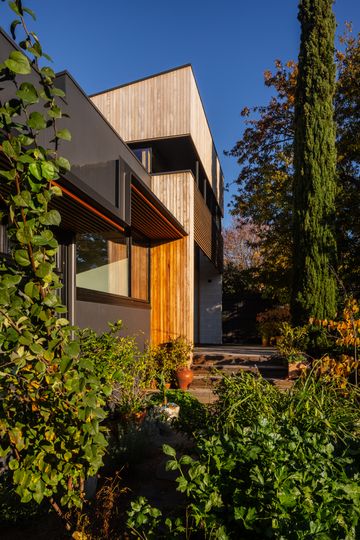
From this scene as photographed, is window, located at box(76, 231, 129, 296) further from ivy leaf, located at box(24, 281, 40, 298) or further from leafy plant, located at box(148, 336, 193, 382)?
ivy leaf, located at box(24, 281, 40, 298)

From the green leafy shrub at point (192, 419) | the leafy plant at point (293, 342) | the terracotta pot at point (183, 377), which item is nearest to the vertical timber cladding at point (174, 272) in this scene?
the terracotta pot at point (183, 377)

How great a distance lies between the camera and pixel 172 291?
7816 mm

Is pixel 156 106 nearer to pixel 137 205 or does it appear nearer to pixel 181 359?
pixel 137 205

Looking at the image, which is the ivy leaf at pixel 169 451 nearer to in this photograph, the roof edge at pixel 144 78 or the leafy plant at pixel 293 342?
the leafy plant at pixel 293 342

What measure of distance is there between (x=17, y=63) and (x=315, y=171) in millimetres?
7469

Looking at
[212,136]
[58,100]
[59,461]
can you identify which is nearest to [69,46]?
[58,100]

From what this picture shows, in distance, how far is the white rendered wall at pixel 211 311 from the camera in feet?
45.6

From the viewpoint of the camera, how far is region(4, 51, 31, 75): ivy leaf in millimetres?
1257

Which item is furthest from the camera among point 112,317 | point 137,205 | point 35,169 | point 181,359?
point 181,359

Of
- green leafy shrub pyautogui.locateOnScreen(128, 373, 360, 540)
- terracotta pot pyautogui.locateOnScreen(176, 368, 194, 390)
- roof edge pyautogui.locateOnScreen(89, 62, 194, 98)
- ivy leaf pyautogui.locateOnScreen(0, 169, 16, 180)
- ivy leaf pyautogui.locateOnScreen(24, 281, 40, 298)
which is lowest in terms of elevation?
terracotta pot pyautogui.locateOnScreen(176, 368, 194, 390)

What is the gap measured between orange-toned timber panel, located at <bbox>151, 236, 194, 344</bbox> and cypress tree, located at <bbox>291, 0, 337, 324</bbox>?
218 centimetres

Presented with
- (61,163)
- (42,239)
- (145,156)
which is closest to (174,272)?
(145,156)

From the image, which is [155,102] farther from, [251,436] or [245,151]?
[251,436]

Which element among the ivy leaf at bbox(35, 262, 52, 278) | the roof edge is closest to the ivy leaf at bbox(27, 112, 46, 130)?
the ivy leaf at bbox(35, 262, 52, 278)
